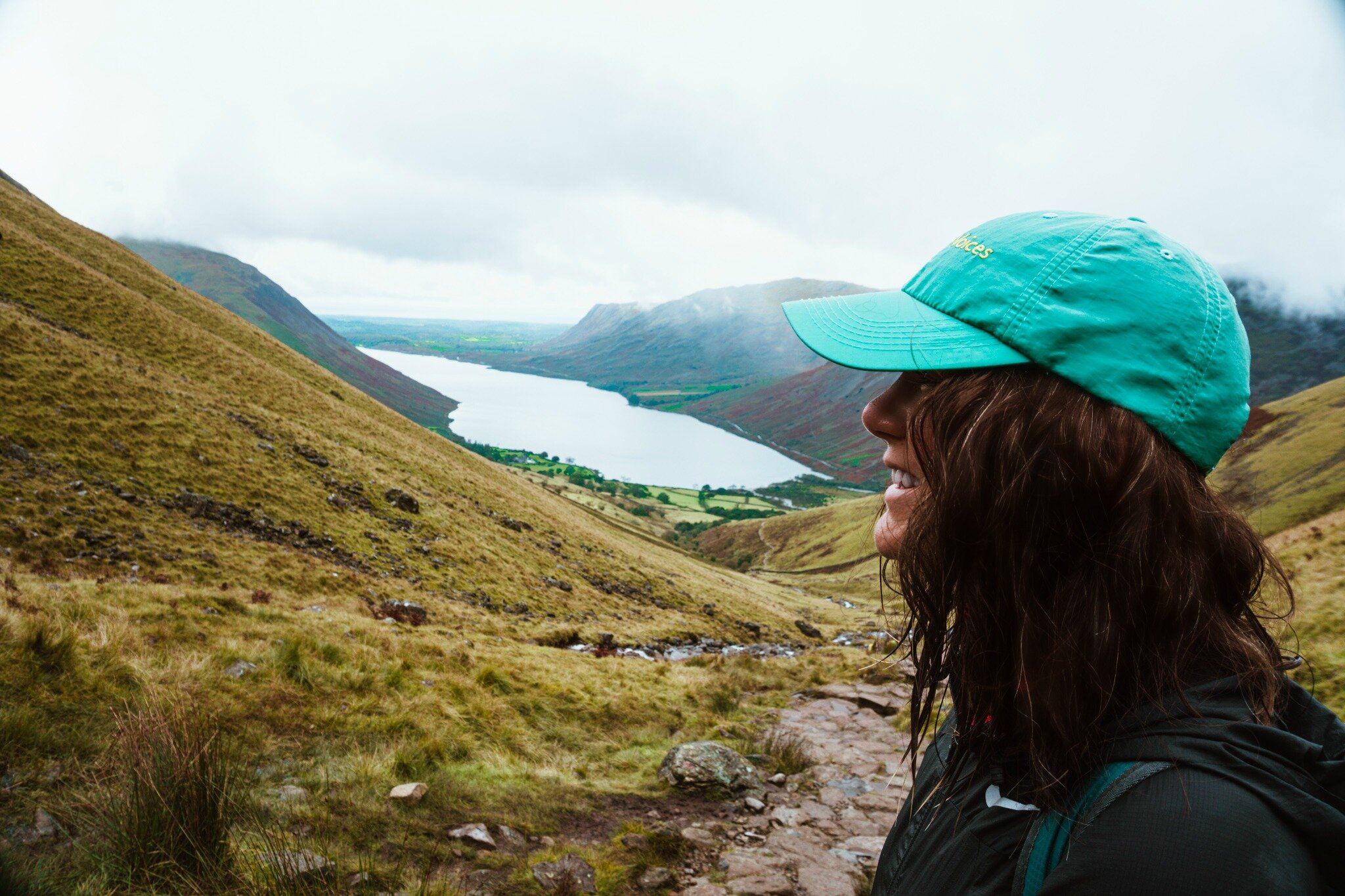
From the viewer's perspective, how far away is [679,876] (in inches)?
192

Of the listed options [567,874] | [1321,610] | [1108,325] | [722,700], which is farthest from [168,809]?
[1321,610]

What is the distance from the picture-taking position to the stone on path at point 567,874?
4.39m

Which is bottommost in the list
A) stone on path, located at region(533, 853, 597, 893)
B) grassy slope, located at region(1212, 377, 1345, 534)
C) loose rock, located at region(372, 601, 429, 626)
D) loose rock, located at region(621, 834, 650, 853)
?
loose rock, located at region(372, 601, 429, 626)

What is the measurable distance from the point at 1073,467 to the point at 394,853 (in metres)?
4.98

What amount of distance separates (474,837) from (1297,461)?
80.7m

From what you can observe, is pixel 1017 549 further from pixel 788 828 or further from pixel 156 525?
pixel 156 525

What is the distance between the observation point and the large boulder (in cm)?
690

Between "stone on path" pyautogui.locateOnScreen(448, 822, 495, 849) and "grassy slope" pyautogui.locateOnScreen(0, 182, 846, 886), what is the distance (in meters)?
0.16

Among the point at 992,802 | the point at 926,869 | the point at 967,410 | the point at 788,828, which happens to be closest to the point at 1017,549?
the point at 967,410

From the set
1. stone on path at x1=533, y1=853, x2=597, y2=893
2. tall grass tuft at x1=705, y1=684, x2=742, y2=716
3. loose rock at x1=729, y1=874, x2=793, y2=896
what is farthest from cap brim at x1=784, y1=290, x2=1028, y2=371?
tall grass tuft at x1=705, y1=684, x2=742, y2=716

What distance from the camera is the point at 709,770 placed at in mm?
6996

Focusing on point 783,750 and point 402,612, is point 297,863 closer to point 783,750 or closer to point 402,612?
point 783,750

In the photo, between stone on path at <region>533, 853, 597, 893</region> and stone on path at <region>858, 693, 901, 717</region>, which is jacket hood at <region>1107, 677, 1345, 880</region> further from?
stone on path at <region>858, 693, 901, 717</region>

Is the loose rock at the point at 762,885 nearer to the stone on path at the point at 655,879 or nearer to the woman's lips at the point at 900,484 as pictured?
the stone on path at the point at 655,879
